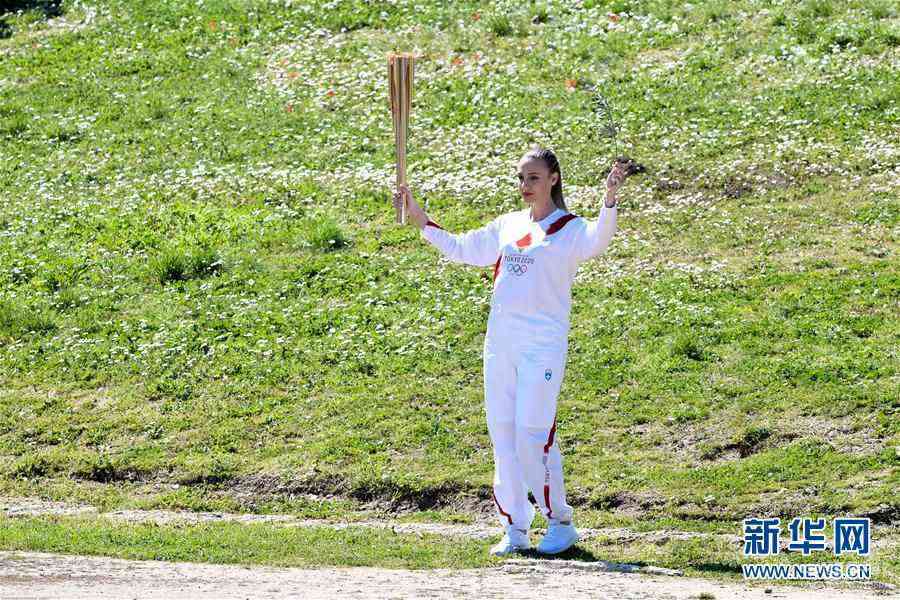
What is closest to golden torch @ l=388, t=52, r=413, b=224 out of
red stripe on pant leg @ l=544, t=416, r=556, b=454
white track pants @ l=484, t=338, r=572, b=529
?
white track pants @ l=484, t=338, r=572, b=529

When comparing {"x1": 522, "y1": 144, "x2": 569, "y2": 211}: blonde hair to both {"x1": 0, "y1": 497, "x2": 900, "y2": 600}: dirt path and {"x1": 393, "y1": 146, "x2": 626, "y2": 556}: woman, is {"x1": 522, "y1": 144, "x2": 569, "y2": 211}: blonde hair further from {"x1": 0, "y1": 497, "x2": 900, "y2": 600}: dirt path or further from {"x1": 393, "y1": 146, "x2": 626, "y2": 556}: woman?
{"x1": 0, "y1": 497, "x2": 900, "y2": 600}: dirt path

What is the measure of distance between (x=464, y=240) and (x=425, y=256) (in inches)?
233

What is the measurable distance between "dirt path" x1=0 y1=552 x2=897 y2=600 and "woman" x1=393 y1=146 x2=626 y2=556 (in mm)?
361

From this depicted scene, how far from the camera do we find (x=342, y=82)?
60.8 feet

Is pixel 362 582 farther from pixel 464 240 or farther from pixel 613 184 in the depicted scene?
pixel 613 184

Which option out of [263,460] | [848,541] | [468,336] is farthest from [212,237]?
[848,541]

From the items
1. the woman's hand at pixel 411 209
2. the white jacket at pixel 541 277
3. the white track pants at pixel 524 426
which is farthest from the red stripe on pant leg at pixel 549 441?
the woman's hand at pixel 411 209

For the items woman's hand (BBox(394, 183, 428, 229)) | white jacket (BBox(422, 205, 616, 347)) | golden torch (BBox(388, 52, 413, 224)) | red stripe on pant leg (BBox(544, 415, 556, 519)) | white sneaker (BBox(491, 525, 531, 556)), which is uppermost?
golden torch (BBox(388, 52, 413, 224))

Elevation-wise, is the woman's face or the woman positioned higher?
the woman's face

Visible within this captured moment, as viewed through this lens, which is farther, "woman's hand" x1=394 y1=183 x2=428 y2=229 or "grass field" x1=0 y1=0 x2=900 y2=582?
"grass field" x1=0 y1=0 x2=900 y2=582

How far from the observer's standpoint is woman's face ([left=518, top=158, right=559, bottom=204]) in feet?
26.0

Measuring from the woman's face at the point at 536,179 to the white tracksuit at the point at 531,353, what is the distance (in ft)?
0.46

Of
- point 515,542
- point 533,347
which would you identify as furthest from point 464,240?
point 515,542

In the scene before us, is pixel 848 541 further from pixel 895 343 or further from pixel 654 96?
pixel 654 96
